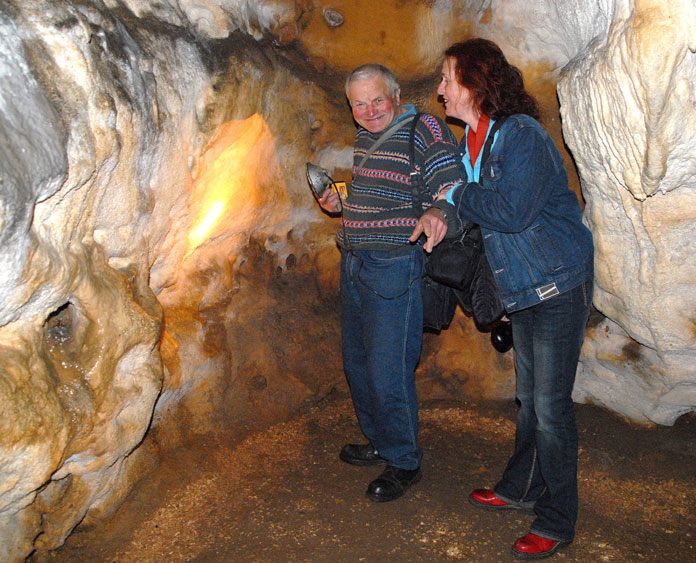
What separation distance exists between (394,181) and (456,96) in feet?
1.65

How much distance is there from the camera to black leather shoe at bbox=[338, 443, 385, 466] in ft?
11.3

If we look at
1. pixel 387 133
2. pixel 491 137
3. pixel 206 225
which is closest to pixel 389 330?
pixel 387 133

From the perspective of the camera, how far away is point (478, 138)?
254 centimetres

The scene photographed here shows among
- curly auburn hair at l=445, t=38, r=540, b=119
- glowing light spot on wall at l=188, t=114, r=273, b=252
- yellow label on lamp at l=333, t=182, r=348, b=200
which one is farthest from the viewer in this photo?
yellow label on lamp at l=333, t=182, r=348, b=200

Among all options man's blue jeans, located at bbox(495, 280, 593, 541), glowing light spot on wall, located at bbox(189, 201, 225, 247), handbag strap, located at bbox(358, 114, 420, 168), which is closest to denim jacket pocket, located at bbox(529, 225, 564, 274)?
man's blue jeans, located at bbox(495, 280, 593, 541)

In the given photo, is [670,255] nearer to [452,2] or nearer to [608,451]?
[608,451]

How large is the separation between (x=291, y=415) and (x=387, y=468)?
3.11 feet

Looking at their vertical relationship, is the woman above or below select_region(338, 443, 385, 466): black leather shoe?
above

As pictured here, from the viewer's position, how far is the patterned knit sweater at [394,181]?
111 inches

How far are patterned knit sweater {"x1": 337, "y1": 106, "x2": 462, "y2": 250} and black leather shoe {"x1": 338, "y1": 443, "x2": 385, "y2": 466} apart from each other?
1.11m

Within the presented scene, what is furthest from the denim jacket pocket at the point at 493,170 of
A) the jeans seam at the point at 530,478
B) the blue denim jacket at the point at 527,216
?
the jeans seam at the point at 530,478

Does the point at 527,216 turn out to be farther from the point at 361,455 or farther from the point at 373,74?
the point at 361,455

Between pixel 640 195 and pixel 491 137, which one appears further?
pixel 640 195

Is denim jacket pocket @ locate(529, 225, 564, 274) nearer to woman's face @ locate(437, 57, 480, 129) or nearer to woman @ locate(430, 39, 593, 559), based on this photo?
woman @ locate(430, 39, 593, 559)
